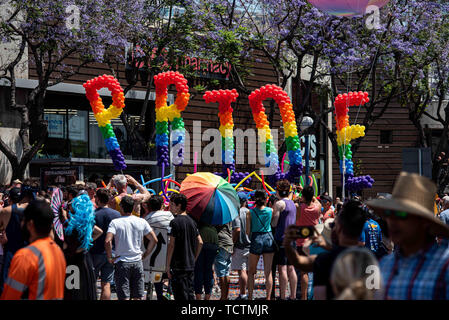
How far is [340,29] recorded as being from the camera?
954 inches

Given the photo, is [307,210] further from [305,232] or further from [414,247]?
[414,247]

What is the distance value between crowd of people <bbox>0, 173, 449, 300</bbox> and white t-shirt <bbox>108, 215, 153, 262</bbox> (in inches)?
0.5

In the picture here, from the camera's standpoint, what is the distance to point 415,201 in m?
3.91

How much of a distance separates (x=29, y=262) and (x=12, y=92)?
15.4 m

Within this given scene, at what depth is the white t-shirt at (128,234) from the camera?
8.24 metres

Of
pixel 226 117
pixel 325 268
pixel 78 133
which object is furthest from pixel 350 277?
pixel 78 133

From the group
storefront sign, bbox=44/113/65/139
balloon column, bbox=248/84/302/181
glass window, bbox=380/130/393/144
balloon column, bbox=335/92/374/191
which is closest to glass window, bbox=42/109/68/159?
storefront sign, bbox=44/113/65/139

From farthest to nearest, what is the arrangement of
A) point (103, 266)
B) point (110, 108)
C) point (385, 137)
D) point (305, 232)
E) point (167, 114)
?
point (385, 137) → point (110, 108) → point (167, 114) → point (103, 266) → point (305, 232)

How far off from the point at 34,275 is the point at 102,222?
4.28m

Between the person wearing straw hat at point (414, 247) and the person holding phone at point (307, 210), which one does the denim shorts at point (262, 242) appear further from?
the person wearing straw hat at point (414, 247)

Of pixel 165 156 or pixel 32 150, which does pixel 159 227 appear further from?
pixel 32 150

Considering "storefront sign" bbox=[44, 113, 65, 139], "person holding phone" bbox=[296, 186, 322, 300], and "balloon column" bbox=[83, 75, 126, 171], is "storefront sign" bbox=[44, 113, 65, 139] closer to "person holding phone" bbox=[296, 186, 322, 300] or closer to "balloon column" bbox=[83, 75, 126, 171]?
"balloon column" bbox=[83, 75, 126, 171]

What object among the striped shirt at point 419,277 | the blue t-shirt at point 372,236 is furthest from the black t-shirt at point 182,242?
the striped shirt at point 419,277
